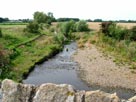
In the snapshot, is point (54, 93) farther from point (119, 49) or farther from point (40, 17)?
point (40, 17)

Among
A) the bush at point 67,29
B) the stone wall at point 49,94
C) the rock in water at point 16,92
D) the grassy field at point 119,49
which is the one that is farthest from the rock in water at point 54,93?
the bush at point 67,29

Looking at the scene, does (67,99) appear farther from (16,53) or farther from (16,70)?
(16,53)

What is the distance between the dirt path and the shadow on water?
123cm

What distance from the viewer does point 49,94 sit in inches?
354

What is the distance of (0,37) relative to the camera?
243 ft

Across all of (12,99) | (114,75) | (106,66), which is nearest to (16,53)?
(106,66)

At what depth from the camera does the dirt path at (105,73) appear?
129 ft

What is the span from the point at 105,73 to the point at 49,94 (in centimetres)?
3624

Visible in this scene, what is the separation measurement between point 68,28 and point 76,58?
5400 cm

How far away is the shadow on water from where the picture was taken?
3662 cm

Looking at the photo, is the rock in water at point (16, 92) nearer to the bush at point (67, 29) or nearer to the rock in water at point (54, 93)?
the rock in water at point (54, 93)

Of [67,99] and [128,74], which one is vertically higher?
[67,99]

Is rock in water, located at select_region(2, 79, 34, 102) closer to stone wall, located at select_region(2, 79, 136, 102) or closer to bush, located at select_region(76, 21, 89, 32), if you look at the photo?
stone wall, located at select_region(2, 79, 136, 102)

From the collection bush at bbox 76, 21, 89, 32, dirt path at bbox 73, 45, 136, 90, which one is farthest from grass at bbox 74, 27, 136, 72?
bush at bbox 76, 21, 89, 32
